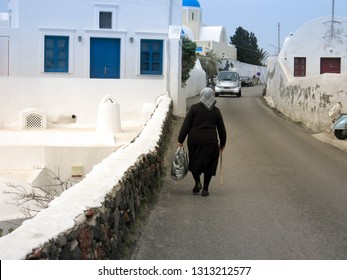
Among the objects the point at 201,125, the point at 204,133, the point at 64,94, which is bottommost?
the point at 204,133

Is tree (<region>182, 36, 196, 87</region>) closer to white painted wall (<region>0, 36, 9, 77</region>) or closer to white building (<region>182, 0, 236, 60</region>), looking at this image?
white painted wall (<region>0, 36, 9, 77</region>)

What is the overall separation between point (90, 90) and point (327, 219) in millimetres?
16331

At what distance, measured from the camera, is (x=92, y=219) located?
5.28m

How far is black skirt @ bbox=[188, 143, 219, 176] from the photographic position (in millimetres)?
9539

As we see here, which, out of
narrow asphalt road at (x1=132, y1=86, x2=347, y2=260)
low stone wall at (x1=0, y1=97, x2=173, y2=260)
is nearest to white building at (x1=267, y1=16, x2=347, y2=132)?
narrow asphalt road at (x1=132, y1=86, x2=347, y2=260)

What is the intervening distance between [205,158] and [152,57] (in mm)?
15604

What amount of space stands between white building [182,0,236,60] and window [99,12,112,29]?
44.5 m

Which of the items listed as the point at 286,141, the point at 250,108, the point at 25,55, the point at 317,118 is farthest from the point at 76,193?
the point at 250,108

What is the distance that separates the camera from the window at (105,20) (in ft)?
80.9

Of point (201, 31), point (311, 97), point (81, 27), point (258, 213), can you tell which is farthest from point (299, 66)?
point (201, 31)

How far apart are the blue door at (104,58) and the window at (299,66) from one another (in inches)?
446

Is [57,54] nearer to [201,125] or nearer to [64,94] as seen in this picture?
[64,94]

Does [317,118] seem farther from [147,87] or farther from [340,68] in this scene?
[340,68]

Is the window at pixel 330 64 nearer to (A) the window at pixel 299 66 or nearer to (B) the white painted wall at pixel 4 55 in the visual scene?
(A) the window at pixel 299 66
